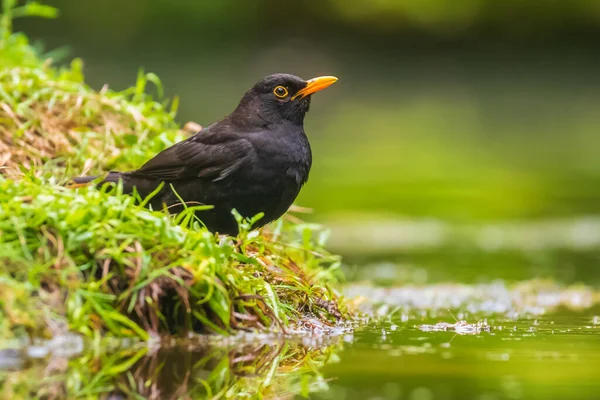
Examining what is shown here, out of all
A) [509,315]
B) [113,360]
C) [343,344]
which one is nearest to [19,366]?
[113,360]

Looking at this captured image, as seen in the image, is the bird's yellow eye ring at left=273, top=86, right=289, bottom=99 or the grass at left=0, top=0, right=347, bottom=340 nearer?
the grass at left=0, top=0, right=347, bottom=340

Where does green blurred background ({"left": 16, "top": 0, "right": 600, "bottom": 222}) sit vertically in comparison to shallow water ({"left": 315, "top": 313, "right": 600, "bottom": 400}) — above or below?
above

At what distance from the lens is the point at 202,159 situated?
5.54 meters

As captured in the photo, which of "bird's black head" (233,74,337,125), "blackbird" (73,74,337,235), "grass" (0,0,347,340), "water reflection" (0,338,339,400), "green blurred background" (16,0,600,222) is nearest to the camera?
"water reflection" (0,338,339,400)

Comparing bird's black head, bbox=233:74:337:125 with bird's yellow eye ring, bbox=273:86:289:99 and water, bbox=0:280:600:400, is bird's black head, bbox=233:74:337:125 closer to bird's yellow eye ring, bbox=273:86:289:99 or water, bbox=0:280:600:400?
bird's yellow eye ring, bbox=273:86:289:99

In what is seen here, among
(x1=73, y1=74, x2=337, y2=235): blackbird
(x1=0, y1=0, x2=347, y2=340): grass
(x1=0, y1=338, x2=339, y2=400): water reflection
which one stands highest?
(x1=73, y1=74, x2=337, y2=235): blackbird

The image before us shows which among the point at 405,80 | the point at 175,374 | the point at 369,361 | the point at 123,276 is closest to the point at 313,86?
the point at 123,276

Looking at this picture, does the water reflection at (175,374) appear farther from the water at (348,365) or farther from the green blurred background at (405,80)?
the green blurred background at (405,80)

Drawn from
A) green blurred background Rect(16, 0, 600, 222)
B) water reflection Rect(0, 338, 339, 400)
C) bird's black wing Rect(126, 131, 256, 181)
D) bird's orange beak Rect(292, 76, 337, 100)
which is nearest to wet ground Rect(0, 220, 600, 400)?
water reflection Rect(0, 338, 339, 400)

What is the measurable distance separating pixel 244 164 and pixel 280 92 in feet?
2.32

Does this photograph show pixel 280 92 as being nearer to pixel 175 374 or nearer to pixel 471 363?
pixel 471 363

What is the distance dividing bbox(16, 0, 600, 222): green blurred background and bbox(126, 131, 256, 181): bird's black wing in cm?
453

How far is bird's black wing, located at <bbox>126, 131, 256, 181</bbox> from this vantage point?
5434 millimetres

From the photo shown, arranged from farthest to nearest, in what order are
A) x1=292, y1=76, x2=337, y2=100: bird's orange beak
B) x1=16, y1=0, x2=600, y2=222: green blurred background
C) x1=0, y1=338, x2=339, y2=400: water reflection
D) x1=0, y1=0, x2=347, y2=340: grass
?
x1=16, y1=0, x2=600, y2=222: green blurred background < x1=292, y1=76, x2=337, y2=100: bird's orange beak < x1=0, y1=0, x2=347, y2=340: grass < x1=0, y1=338, x2=339, y2=400: water reflection
